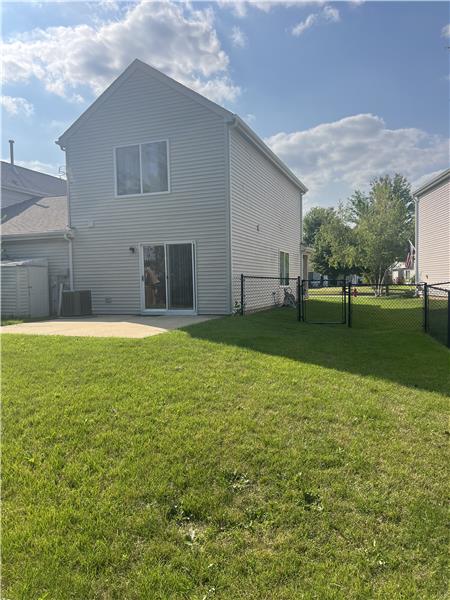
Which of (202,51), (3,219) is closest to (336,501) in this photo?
(202,51)

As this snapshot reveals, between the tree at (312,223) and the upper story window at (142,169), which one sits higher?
the tree at (312,223)

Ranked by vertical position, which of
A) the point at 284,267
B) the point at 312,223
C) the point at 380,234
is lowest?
the point at 284,267

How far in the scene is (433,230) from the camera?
20.0m

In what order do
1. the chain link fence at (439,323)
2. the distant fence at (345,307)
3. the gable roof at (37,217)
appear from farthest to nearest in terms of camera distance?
the gable roof at (37,217)
the distant fence at (345,307)
the chain link fence at (439,323)

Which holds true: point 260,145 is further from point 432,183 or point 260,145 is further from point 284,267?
point 432,183

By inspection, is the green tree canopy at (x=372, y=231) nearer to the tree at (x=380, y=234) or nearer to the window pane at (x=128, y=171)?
the tree at (x=380, y=234)

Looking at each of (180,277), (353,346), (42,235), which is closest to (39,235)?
(42,235)

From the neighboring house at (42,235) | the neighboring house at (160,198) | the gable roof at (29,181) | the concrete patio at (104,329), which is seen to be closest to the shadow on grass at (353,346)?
the concrete patio at (104,329)

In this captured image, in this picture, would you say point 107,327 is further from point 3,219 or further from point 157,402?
point 3,219

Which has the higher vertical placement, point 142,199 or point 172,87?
point 172,87

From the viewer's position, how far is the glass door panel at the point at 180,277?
37.3ft

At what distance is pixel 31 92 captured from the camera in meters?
10.9

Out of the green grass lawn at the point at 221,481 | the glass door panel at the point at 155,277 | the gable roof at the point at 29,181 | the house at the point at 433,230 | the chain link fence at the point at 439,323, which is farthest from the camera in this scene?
the gable roof at the point at 29,181

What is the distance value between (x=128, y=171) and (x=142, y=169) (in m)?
0.49
